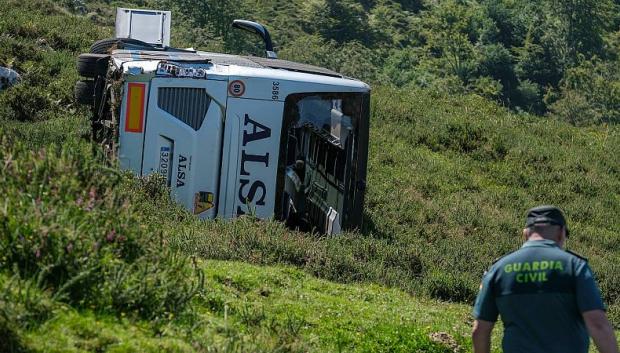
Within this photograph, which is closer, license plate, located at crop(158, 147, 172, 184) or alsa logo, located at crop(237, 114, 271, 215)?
license plate, located at crop(158, 147, 172, 184)

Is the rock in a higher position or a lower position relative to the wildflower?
lower

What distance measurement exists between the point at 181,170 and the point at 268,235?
76.1 inches

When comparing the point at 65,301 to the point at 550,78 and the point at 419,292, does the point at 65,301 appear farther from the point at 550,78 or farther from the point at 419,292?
the point at 550,78

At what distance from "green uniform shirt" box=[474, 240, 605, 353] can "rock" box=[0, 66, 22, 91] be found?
52.2 feet

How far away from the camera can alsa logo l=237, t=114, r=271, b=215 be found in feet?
43.0

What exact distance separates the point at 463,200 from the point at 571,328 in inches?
465

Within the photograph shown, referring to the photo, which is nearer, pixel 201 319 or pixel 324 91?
pixel 201 319

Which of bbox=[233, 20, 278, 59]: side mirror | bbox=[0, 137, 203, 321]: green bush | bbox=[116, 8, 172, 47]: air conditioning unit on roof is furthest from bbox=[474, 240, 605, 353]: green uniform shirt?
bbox=[116, 8, 172, 47]: air conditioning unit on roof

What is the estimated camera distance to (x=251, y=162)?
43.1ft

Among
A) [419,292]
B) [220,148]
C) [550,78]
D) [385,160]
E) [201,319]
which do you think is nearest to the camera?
[201,319]

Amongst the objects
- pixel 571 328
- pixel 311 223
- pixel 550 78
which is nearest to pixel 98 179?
pixel 571 328

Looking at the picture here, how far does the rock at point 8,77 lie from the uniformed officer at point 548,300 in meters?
15.9

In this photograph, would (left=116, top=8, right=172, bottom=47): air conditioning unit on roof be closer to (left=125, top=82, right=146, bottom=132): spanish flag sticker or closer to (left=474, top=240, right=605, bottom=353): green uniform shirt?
(left=125, top=82, right=146, bottom=132): spanish flag sticker

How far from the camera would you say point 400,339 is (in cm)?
879
